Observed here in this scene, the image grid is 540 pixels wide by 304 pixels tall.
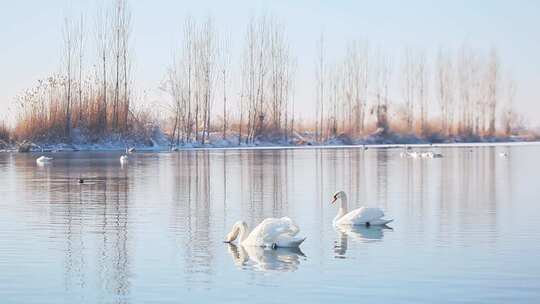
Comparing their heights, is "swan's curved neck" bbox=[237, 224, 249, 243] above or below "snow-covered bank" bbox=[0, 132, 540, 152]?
below

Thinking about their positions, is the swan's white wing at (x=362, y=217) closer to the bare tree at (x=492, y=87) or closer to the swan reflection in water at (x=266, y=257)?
the swan reflection in water at (x=266, y=257)

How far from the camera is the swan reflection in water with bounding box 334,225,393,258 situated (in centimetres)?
1155

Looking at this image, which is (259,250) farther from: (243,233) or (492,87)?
(492,87)

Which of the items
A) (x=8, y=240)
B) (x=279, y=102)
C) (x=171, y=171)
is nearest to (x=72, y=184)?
(x=171, y=171)

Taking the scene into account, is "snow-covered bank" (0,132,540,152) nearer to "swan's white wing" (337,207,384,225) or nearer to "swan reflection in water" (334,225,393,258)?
"swan's white wing" (337,207,384,225)

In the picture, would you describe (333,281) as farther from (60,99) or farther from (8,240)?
(60,99)

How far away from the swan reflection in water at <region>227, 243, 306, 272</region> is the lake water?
0.08 feet

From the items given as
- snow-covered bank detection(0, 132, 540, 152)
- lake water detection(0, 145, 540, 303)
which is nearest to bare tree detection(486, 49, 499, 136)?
snow-covered bank detection(0, 132, 540, 152)

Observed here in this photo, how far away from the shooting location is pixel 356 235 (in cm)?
1282

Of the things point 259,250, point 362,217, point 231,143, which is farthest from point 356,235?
point 231,143

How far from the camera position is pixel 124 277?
373 inches

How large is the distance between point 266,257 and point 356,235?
8.14 feet

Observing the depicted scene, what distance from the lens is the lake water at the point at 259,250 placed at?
342 inches

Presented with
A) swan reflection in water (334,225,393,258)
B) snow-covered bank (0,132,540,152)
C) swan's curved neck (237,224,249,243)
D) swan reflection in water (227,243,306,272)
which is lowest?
swan reflection in water (227,243,306,272)
